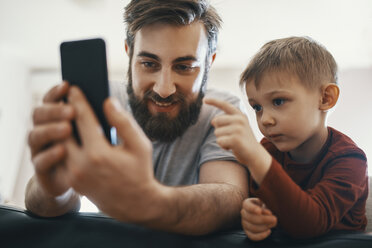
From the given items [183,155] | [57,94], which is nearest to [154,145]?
[183,155]

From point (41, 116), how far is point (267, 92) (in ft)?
1.82

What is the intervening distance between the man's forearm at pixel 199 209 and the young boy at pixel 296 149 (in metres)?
0.07

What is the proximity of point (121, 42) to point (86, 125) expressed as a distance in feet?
14.3

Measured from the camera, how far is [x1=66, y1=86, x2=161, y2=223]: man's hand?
0.44 m

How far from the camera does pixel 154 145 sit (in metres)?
1.19

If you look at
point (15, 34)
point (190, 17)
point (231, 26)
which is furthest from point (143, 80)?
point (15, 34)

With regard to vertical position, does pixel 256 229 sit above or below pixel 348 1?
below

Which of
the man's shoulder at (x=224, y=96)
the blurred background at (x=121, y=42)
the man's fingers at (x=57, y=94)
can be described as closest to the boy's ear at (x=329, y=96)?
the man's shoulder at (x=224, y=96)

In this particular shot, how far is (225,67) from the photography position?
5.27 meters

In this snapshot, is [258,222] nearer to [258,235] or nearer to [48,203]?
[258,235]

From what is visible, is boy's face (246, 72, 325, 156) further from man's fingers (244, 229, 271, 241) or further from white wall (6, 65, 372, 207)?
white wall (6, 65, 372, 207)

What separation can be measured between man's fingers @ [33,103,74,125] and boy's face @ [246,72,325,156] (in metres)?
0.52

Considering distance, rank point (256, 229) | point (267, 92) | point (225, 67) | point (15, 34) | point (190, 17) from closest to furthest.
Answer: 1. point (256, 229)
2. point (267, 92)
3. point (190, 17)
4. point (15, 34)
5. point (225, 67)

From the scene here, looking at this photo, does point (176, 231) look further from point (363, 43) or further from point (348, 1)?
point (363, 43)
